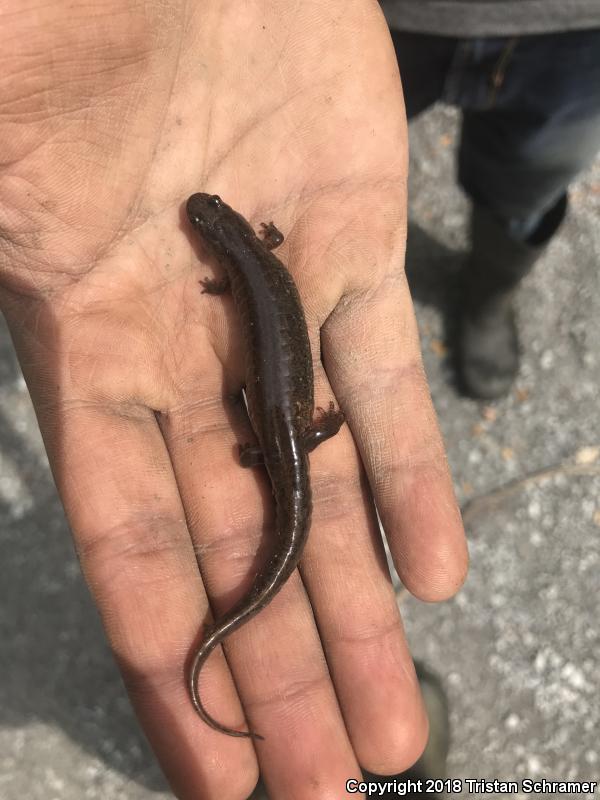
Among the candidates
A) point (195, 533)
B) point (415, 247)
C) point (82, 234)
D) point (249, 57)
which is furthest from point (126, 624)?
point (415, 247)

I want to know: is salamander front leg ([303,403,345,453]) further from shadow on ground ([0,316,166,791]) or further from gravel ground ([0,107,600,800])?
shadow on ground ([0,316,166,791])

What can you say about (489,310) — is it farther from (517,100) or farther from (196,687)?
(196,687)

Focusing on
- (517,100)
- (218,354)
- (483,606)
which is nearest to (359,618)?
(218,354)

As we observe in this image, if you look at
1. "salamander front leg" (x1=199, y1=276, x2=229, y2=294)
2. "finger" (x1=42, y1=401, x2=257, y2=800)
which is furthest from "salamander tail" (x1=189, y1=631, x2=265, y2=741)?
"salamander front leg" (x1=199, y1=276, x2=229, y2=294)

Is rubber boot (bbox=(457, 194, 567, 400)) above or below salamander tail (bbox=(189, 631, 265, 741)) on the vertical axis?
below

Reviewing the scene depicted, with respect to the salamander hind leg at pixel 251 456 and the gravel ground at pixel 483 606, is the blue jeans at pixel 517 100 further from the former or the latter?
the salamander hind leg at pixel 251 456

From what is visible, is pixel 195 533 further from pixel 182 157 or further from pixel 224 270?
pixel 182 157

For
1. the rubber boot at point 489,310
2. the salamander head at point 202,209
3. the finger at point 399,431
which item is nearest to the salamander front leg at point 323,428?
the finger at point 399,431
